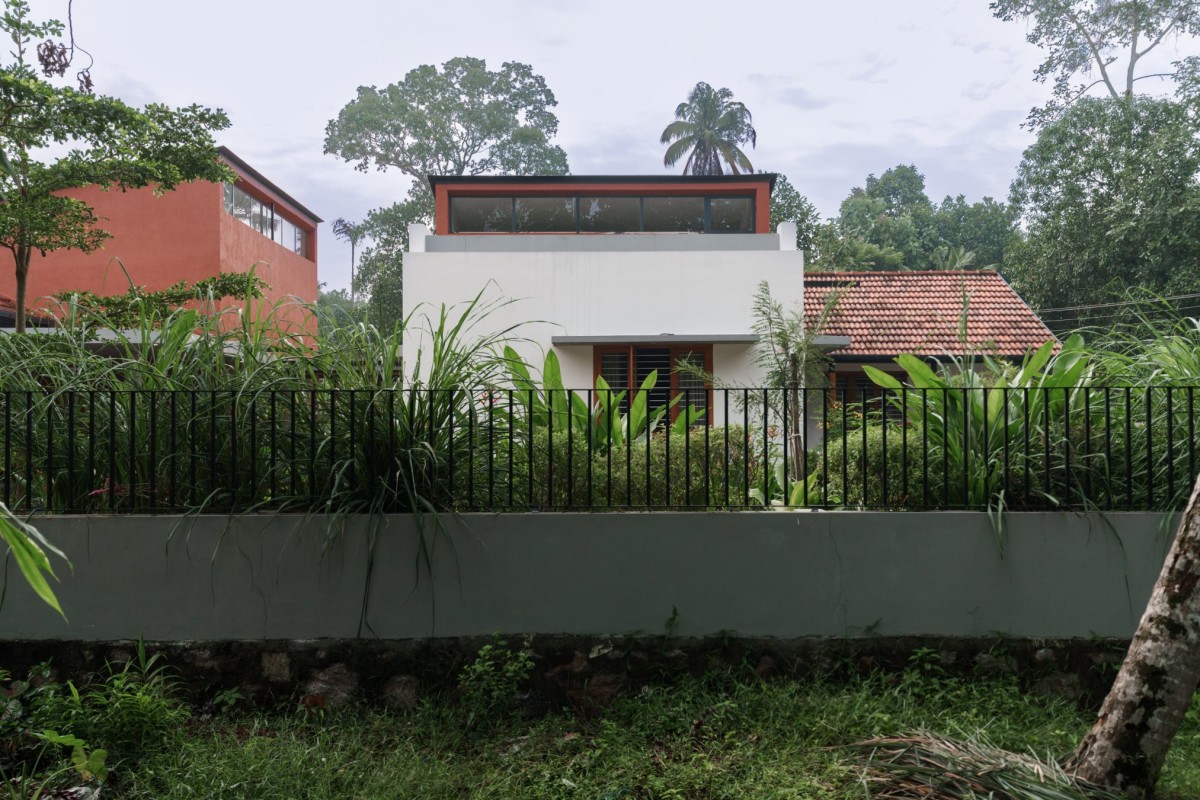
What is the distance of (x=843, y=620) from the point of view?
493 cm

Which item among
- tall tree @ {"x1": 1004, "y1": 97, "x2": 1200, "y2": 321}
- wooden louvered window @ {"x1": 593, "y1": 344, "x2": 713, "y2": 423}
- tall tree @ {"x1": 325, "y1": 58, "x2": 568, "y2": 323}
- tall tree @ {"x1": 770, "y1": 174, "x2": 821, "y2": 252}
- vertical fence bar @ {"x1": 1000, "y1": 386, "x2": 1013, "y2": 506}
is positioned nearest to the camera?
vertical fence bar @ {"x1": 1000, "y1": 386, "x2": 1013, "y2": 506}

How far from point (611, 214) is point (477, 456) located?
11576mm

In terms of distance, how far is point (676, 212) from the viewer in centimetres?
1620

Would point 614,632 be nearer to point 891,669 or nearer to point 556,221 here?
point 891,669

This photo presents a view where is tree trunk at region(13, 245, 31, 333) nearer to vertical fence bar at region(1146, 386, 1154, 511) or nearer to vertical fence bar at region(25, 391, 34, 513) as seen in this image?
vertical fence bar at region(25, 391, 34, 513)

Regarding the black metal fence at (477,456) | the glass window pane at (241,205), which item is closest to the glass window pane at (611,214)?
the glass window pane at (241,205)

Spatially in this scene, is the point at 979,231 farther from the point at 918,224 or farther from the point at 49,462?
the point at 49,462

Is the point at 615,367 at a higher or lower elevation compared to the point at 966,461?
higher

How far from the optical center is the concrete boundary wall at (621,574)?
4.86 metres

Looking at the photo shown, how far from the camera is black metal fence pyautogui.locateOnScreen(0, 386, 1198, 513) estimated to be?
4.96m

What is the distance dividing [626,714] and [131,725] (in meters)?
2.33

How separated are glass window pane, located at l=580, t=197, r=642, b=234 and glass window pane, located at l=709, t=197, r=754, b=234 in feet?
4.39

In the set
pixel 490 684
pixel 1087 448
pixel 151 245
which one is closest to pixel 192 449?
pixel 490 684

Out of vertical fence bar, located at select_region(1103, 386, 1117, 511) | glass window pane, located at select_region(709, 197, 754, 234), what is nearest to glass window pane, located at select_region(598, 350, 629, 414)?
glass window pane, located at select_region(709, 197, 754, 234)
